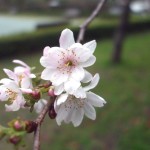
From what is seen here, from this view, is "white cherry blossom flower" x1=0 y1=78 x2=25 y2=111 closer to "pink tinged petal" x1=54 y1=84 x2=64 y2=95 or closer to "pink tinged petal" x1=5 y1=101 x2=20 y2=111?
"pink tinged petal" x1=5 y1=101 x2=20 y2=111

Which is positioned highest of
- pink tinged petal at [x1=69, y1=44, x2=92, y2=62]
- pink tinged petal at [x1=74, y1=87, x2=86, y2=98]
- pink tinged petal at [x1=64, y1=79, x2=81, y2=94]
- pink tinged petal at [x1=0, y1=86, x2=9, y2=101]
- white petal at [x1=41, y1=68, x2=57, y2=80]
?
pink tinged petal at [x1=69, y1=44, x2=92, y2=62]

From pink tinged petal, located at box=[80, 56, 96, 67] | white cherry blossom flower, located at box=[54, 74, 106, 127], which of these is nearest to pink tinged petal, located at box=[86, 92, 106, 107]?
white cherry blossom flower, located at box=[54, 74, 106, 127]

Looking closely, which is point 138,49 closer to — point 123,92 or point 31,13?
point 123,92

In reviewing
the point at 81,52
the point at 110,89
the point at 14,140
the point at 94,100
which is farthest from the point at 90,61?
the point at 110,89

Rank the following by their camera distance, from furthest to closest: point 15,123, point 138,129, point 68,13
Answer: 1. point 68,13
2. point 138,129
3. point 15,123

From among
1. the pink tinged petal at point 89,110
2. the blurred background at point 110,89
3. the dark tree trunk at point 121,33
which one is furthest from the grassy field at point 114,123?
the pink tinged petal at point 89,110

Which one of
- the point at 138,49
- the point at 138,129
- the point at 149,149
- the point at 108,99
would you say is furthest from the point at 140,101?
the point at 138,49
